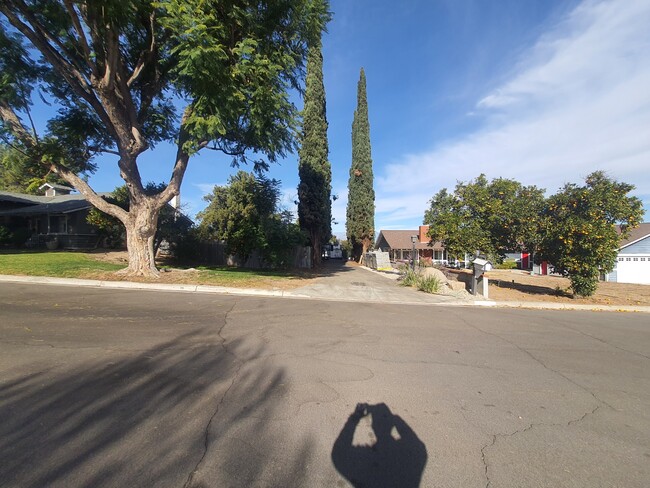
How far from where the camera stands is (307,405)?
386cm

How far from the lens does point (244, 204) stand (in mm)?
21031

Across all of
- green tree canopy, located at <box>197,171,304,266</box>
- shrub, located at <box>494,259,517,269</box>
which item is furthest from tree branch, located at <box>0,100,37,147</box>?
shrub, located at <box>494,259,517,269</box>

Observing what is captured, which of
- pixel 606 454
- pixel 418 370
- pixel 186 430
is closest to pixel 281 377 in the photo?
pixel 186 430

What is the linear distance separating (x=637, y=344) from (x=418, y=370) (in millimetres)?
5593

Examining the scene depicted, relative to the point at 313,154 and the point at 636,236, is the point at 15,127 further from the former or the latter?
the point at 636,236

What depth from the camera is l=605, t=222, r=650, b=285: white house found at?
28.3m

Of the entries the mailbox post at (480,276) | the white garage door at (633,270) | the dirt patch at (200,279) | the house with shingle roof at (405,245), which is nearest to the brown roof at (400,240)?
the house with shingle roof at (405,245)

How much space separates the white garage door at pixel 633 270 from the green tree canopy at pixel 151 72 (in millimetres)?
29113

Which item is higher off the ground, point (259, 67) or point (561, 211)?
point (259, 67)

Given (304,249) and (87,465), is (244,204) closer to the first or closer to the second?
(304,249)

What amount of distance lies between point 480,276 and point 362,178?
25864mm

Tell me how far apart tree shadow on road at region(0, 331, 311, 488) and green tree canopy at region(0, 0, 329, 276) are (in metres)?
8.78

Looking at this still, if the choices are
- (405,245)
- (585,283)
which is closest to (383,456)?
(585,283)

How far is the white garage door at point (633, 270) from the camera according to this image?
28297 mm
